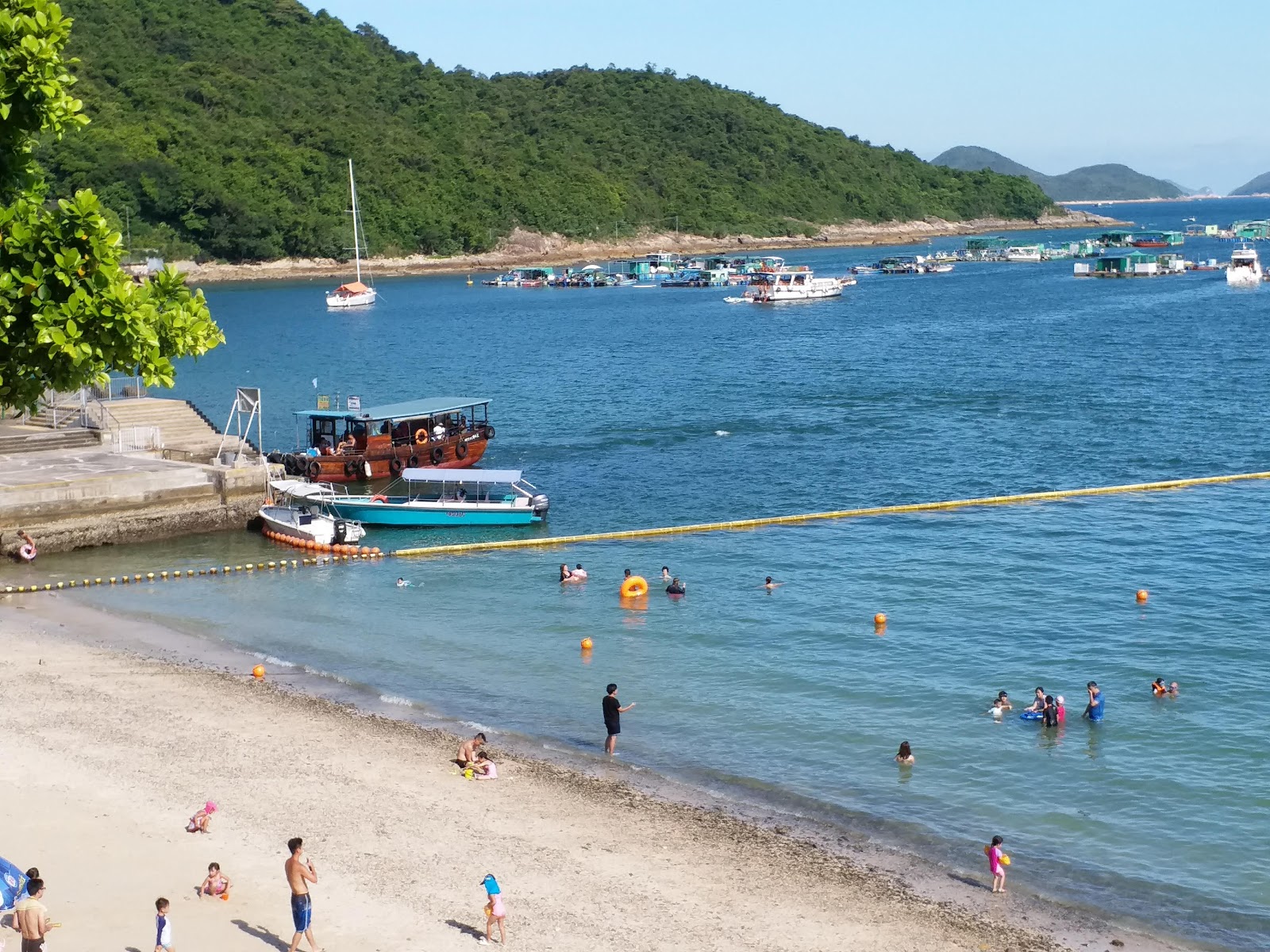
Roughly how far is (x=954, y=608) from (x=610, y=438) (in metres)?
29.9

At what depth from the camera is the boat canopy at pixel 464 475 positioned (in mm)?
45219

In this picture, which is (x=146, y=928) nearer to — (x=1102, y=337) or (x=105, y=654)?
(x=105, y=654)

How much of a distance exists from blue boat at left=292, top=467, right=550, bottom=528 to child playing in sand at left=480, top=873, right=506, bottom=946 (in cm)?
2793

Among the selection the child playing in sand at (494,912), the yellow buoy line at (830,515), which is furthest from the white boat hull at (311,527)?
the child playing in sand at (494,912)

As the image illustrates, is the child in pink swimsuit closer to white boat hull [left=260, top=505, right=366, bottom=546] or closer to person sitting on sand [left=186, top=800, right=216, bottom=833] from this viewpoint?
person sitting on sand [left=186, top=800, right=216, bottom=833]

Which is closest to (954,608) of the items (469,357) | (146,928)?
(146,928)

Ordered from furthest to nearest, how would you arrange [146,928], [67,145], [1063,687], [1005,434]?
1. [67,145]
2. [1005,434]
3. [1063,687]
4. [146,928]

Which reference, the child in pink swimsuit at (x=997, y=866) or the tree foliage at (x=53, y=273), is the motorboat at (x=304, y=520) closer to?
the child in pink swimsuit at (x=997, y=866)

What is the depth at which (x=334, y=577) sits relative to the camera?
40.3 m

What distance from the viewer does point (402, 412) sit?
53312mm

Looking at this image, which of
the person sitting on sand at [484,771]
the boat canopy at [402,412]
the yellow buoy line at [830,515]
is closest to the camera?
the person sitting on sand at [484,771]

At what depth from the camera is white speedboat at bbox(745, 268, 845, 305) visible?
461ft

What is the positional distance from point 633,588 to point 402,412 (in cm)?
1946

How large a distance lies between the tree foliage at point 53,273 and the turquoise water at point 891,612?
1563 centimetres
